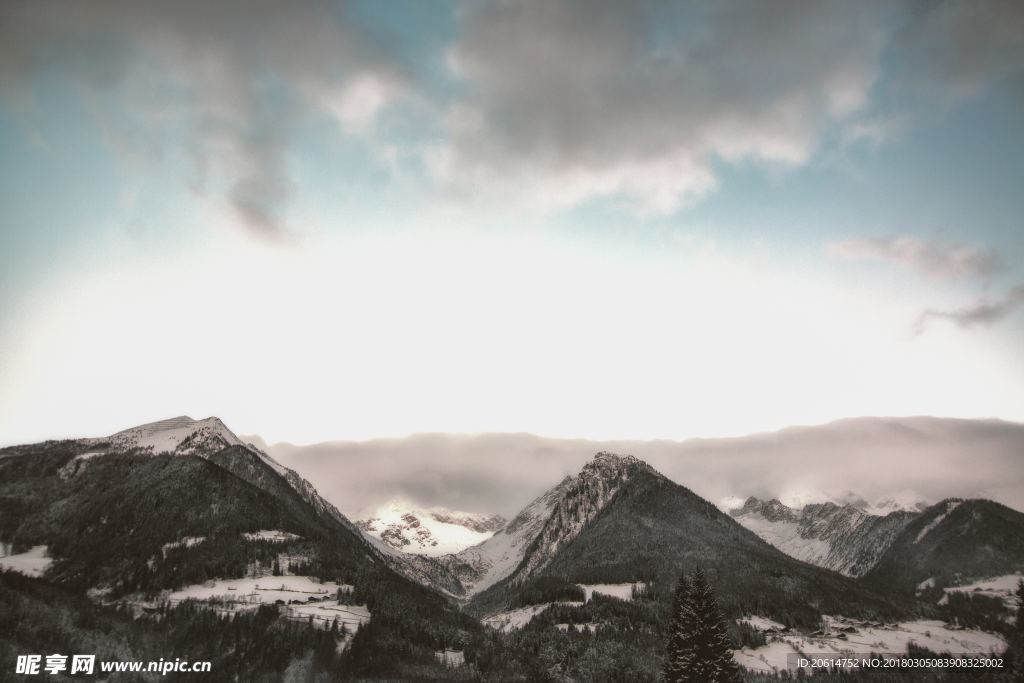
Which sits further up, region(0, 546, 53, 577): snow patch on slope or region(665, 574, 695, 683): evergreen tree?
region(665, 574, 695, 683): evergreen tree

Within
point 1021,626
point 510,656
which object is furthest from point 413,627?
point 1021,626

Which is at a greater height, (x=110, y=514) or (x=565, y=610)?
(x=110, y=514)

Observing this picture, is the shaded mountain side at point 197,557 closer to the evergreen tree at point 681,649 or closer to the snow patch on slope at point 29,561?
the snow patch on slope at point 29,561

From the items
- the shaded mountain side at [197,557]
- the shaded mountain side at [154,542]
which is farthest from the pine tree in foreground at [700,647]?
the shaded mountain side at [154,542]

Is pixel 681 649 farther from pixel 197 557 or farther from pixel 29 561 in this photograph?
pixel 29 561

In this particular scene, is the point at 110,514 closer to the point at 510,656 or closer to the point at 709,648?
the point at 510,656

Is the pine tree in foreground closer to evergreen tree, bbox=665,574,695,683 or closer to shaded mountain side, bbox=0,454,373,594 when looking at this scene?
evergreen tree, bbox=665,574,695,683

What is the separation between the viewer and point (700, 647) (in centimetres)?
8475

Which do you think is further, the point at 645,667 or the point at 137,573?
the point at 137,573

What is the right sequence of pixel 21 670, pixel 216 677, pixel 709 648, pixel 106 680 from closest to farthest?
pixel 709 648 → pixel 21 670 → pixel 106 680 → pixel 216 677

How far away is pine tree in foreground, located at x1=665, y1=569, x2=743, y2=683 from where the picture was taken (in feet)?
274

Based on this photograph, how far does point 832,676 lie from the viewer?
15638 centimetres

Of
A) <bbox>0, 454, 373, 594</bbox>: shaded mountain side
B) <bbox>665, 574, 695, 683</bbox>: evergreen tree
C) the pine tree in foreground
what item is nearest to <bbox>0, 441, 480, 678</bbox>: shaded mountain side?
<bbox>0, 454, 373, 594</bbox>: shaded mountain side

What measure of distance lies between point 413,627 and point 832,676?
11597 centimetres
